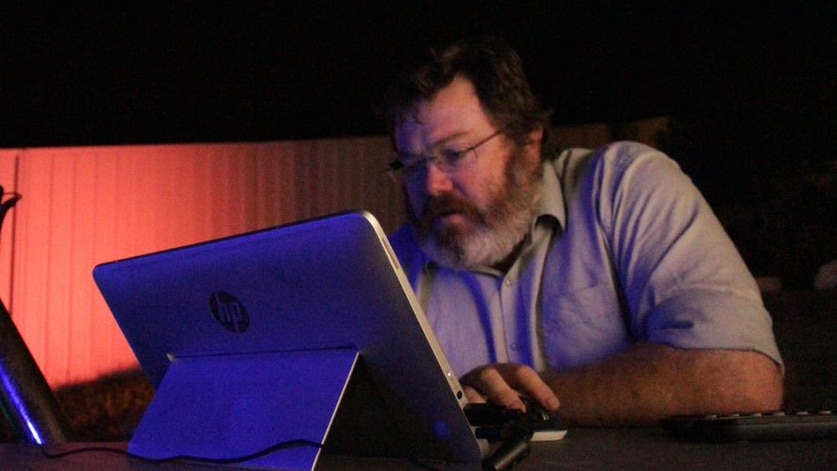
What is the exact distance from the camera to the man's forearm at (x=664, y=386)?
3.81 ft

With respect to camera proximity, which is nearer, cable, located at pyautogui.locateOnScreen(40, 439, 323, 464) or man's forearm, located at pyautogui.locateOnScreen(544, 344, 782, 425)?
cable, located at pyautogui.locateOnScreen(40, 439, 323, 464)

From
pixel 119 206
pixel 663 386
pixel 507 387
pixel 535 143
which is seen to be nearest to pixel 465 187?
pixel 535 143

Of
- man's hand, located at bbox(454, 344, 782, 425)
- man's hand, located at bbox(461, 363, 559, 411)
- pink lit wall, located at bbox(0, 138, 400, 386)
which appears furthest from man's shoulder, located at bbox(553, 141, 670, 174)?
pink lit wall, located at bbox(0, 138, 400, 386)

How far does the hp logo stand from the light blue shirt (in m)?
0.76

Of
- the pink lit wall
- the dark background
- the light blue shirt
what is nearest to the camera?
the light blue shirt

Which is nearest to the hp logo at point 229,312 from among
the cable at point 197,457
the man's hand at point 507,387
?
the cable at point 197,457

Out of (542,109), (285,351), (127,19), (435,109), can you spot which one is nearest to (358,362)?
(285,351)

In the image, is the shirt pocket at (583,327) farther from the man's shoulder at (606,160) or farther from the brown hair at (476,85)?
the brown hair at (476,85)

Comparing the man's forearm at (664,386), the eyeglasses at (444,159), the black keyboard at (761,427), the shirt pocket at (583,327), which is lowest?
the shirt pocket at (583,327)

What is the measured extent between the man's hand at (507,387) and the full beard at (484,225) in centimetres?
64

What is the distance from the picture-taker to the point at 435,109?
5.56ft

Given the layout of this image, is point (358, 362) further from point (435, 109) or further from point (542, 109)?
point (542, 109)

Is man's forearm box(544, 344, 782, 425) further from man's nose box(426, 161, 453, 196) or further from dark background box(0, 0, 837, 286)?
dark background box(0, 0, 837, 286)

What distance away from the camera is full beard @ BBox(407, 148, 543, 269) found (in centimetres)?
169
